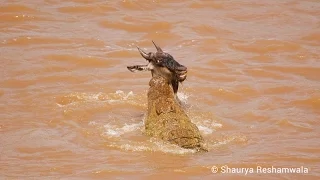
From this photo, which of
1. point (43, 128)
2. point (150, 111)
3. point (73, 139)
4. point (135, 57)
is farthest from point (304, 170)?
point (135, 57)

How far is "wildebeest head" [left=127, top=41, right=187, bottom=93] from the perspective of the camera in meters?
7.06

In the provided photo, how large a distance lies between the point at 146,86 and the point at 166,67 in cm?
220

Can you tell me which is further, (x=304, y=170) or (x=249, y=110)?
(x=249, y=110)

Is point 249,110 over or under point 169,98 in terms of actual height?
under

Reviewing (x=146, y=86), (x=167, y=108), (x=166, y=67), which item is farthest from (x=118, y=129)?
(x=146, y=86)

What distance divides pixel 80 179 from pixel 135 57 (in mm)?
4990

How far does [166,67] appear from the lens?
711 cm

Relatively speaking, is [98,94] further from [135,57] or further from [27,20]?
[27,20]

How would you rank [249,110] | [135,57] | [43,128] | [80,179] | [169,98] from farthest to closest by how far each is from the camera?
[135,57] < [249,110] < [43,128] < [169,98] < [80,179]

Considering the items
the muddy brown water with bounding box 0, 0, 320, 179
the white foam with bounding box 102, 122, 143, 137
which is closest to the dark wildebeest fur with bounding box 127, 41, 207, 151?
the muddy brown water with bounding box 0, 0, 320, 179

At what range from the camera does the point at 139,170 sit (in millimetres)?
6191

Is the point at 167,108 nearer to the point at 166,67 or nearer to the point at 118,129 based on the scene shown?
the point at 166,67

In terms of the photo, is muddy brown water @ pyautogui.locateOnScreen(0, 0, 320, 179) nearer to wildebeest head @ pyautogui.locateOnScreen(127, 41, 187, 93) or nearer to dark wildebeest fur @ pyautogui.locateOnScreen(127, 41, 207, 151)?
dark wildebeest fur @ pyautogui.locateOnScreen(127, 41, 207, 151)

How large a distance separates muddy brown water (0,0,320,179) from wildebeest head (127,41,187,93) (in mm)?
747
